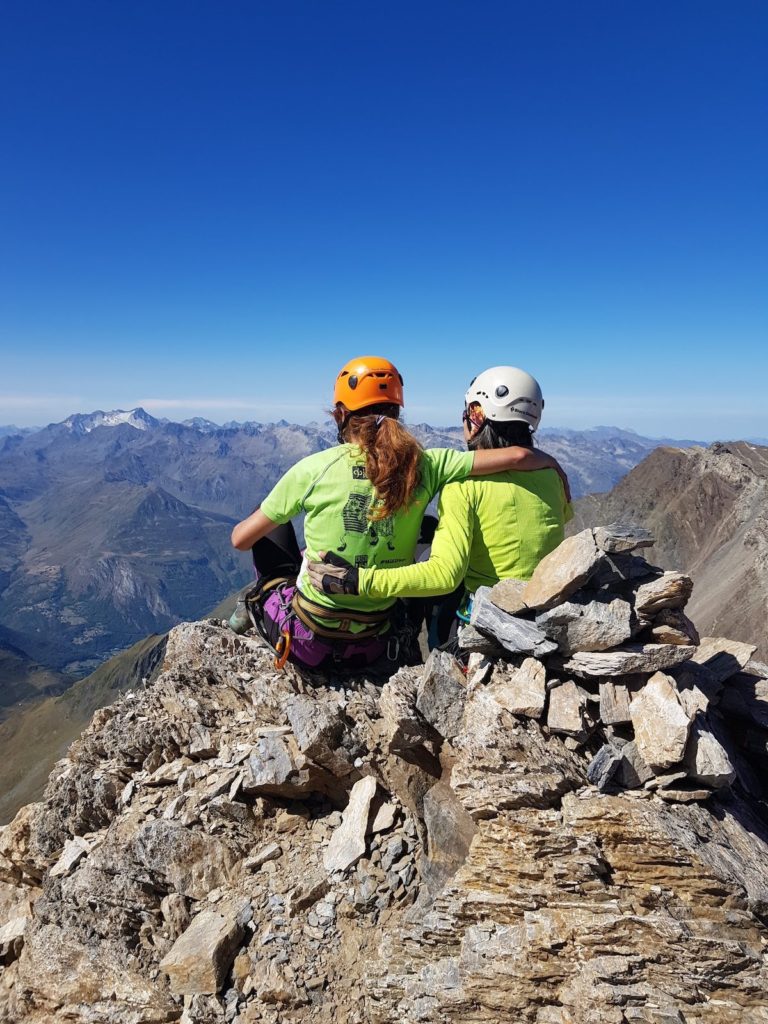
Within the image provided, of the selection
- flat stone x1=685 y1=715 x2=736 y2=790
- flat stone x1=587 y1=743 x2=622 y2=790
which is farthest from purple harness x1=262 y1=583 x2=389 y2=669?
flat stone x1=685 y1=715 x2=736 y2=790

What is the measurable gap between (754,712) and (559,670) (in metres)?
3.42

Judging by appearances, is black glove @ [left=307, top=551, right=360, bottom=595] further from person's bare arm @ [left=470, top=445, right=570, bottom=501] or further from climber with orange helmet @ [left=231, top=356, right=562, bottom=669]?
person's bare arm @ [left=470, top=445, right=570, bottom=501]

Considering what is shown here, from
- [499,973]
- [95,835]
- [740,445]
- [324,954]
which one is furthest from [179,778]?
[740,445]

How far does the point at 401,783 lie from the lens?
9.40 m

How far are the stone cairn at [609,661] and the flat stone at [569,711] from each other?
0.01 metres

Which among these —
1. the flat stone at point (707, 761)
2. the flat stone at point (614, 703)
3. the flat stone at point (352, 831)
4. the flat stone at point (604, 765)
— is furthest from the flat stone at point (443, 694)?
the flat stone at point (707, 761)

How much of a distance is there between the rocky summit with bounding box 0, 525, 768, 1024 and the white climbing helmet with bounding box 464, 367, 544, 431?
7.09ft

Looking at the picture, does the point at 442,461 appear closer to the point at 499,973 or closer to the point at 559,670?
the point at 559,670

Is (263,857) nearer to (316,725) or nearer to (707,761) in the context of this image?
(316,725)

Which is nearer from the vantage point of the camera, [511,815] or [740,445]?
[511,815]

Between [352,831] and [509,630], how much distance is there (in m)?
4.21

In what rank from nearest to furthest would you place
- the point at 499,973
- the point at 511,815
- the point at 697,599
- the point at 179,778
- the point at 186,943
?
1. the point at 499,973
2. the point at 511,815
3. the point at 186,943
4. the point at 179,778
5. the point at 697,599

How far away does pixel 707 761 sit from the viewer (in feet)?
21.7

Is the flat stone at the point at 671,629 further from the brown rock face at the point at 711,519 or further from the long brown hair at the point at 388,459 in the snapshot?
the brown rock face at the point at 711,519
